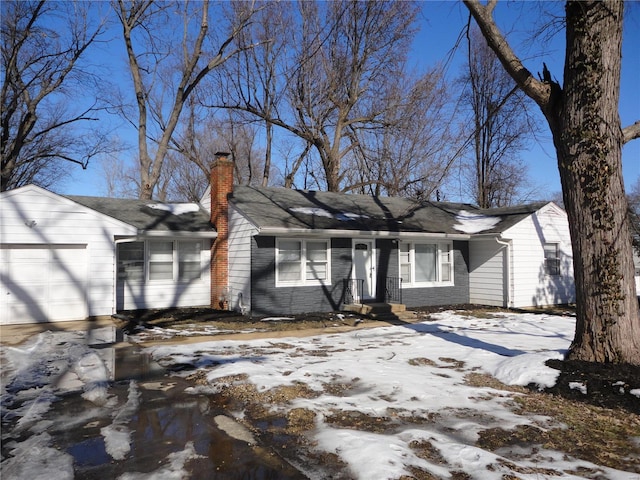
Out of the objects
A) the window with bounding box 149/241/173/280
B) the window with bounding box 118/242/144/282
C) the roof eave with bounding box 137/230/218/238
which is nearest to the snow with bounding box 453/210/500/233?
the roof eave with bounding box 137/230/218/238

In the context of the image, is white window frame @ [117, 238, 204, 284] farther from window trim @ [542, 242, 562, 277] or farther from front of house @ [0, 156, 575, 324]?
window trim @ [542, 242, 562, 277]

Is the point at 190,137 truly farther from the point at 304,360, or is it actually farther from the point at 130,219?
the point at 304,360

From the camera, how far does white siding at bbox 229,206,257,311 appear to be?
13.5 metres

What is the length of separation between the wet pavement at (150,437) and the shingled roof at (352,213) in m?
7.31

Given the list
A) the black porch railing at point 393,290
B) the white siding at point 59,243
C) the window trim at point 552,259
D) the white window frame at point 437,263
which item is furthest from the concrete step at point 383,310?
the white siding at point 59,243

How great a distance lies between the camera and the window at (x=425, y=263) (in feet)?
52.7

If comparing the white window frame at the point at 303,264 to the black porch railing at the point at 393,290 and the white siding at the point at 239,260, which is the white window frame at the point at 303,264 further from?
the black porch railing at the point at 393,290

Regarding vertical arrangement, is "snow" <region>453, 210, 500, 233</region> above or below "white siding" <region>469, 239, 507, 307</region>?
above

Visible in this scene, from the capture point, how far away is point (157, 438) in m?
4.65

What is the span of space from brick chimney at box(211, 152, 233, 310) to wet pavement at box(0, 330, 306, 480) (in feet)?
27.8

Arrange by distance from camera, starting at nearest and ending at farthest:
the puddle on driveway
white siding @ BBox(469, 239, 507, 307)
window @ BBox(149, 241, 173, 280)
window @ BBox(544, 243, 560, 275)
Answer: the puddle on driveway
window @ BBox(149, 241, 173, 280)
white siding @ BBox(469, 239, 507, 307)
window @ BBox(544, 243, 560, 275)

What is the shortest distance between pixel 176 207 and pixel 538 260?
42.2 feet

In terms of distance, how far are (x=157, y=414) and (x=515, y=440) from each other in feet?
12.3

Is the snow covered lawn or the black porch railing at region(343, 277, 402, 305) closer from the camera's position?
the snow covered lawn
